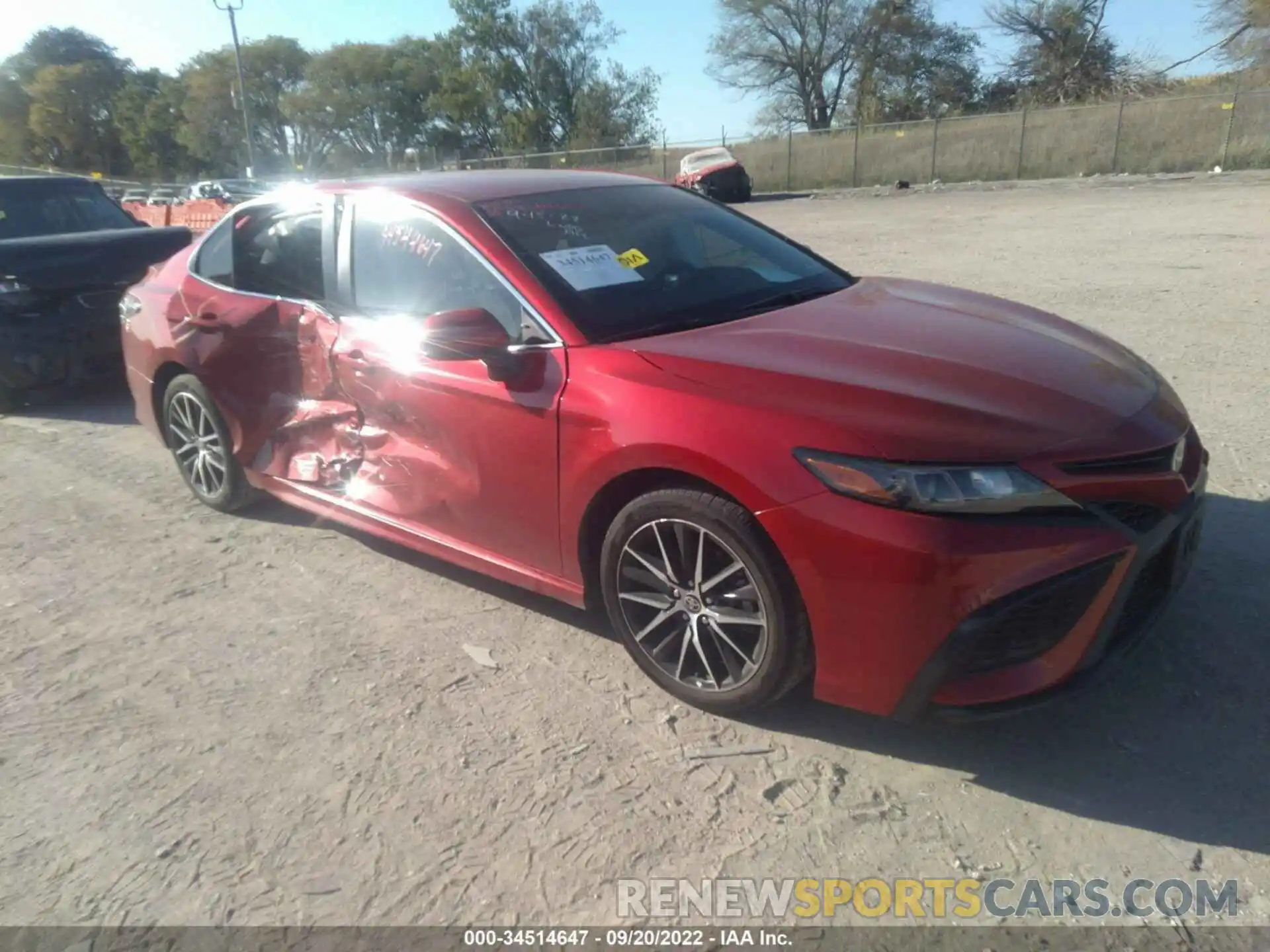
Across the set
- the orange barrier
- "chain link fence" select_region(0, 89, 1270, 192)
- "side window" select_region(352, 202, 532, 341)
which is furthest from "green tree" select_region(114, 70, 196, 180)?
"side window" select_region(352, 202, 532, 341)

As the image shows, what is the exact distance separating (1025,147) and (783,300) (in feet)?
106

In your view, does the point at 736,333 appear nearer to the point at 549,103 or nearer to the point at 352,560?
the point at 352,560

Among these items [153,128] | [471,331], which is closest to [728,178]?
[471,331]

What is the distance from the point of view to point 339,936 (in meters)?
2.36

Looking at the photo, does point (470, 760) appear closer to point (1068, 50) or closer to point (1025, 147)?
point (1025, 147)

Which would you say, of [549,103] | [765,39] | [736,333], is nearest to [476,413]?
[736,333]

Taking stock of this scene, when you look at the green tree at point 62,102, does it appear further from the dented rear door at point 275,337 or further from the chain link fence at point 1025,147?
the dented rear door at point 275,337

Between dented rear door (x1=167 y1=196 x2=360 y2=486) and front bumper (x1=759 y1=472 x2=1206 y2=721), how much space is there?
219 centimetres

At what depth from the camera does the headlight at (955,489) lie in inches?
99.2

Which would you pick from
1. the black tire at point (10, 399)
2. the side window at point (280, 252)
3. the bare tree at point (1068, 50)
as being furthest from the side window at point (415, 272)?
the bare tree at point (1068, 50)

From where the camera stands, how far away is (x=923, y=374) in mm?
2891

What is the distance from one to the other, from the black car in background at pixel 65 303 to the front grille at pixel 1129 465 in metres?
6.96

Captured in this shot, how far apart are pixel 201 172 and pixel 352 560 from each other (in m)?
73.1

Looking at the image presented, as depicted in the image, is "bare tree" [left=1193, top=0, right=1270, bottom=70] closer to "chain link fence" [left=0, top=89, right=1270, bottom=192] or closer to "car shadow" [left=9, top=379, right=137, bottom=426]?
"chain link fence" [left=0, top=89, right=1270, bottom=192]
